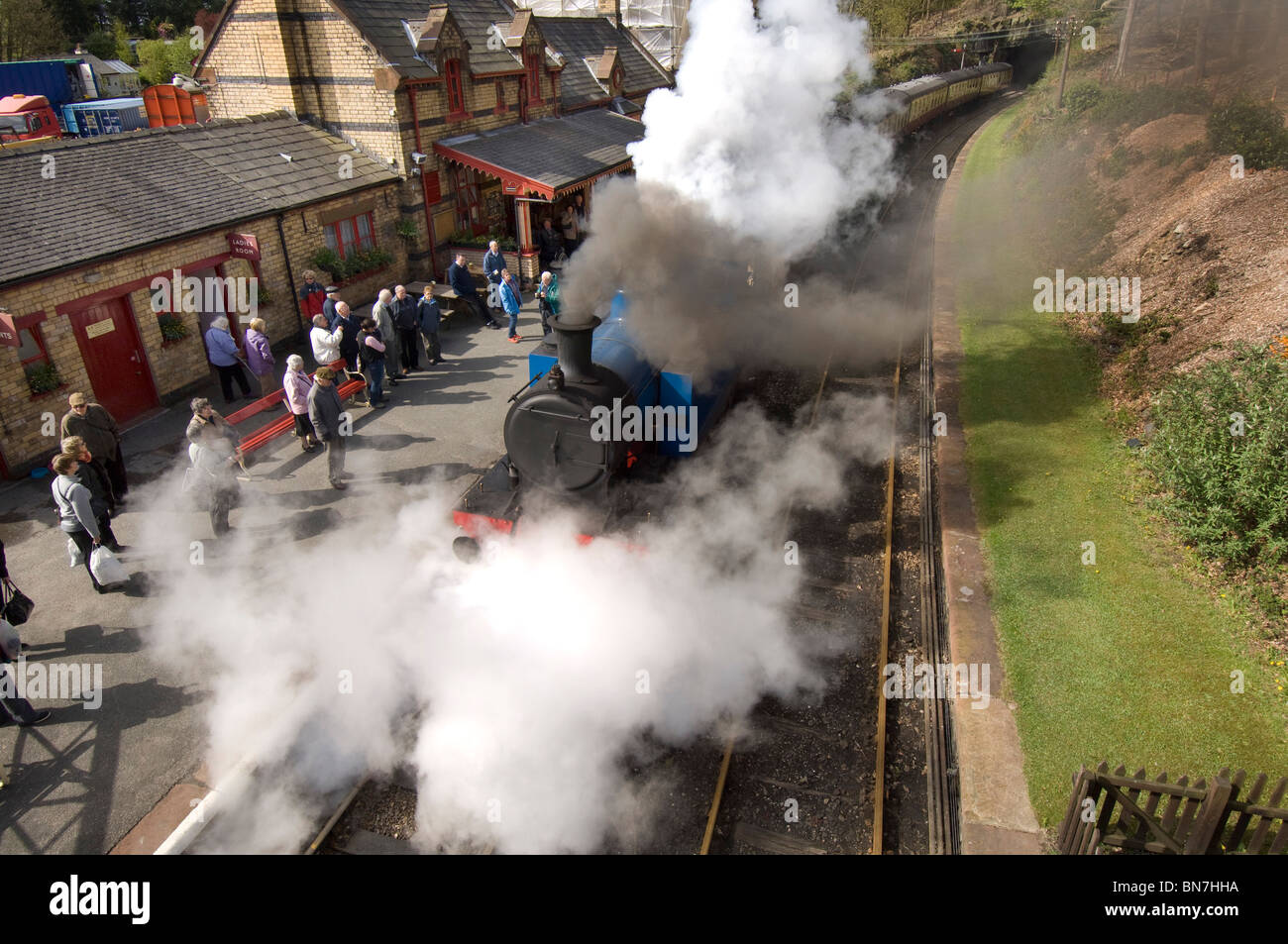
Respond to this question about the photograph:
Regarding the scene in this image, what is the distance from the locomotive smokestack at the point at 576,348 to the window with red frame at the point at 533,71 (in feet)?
48.4

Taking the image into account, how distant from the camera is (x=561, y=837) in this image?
5113 millimetres

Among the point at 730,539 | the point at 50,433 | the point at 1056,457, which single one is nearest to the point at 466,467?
the point at 730,539

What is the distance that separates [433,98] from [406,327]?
21.5 feet

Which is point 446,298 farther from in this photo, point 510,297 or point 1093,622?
point 1093,622

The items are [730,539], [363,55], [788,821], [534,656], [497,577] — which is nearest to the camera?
[788,821]

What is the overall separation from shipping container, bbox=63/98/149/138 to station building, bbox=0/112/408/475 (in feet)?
68.2

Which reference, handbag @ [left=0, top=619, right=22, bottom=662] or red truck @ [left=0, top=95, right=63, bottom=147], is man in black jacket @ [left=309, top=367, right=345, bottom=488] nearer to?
handbag @ [left=0, top=619, right=22, bottom=662]

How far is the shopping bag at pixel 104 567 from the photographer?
7102 millimetres

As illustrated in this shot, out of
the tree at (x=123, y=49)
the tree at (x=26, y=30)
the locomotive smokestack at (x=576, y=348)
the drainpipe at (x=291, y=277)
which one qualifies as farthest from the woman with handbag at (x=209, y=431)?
the tree at (x=123, y=49)

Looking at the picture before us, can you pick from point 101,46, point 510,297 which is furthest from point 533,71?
point 101,46

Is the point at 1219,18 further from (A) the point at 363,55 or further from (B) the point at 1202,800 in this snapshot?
(B) the point at 1202,800

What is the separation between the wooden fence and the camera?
4.49 m

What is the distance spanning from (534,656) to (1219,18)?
38.9 meters
